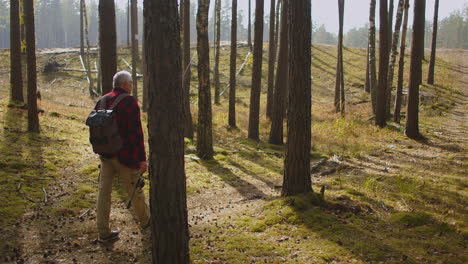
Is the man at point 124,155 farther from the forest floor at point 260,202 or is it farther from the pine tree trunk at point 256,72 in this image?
the pine tree trunk at point 256,72

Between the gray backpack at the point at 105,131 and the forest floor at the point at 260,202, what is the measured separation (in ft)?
4.79

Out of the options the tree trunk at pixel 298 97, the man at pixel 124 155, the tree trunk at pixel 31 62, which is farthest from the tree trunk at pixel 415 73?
the tree trunk at pixel 31 62

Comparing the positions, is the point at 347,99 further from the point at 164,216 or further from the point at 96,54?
the point at 96,54

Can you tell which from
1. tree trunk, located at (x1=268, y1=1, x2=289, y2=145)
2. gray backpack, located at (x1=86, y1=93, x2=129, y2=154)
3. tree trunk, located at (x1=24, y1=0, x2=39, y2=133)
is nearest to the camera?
gray backpack, located at (x1=86, y1=93, x2=129, y2=154)

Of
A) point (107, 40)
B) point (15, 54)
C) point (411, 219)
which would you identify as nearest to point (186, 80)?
point (107, 40)

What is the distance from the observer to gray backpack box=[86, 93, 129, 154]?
15.9 ft

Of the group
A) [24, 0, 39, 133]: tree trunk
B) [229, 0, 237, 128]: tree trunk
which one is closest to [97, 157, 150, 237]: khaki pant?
[24, 0, 39, 133]: tree trunk

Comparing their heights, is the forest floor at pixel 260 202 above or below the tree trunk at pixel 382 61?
below

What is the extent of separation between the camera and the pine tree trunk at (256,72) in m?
14.3

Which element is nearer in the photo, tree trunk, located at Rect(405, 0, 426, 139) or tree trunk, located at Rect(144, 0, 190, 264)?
tree trunk, located at Rect(144, 0, 190, 264)

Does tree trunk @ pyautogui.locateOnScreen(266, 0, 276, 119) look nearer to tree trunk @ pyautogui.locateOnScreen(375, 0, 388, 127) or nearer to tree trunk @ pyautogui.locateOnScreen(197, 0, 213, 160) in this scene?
tree trunk @ pyautogui.locateOnScreen(375, 0, 388, 127)

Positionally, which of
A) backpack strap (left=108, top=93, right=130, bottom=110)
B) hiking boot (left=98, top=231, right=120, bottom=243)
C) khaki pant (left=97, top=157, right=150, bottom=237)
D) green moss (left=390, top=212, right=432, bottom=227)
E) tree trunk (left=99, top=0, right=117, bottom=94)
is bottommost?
hiking boot (left=98, top=231, right=120, bottom=243)

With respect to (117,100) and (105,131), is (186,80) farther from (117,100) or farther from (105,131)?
(105,131)

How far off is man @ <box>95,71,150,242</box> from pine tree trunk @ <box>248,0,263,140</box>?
381 inches
